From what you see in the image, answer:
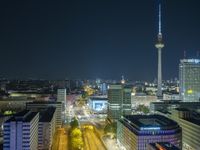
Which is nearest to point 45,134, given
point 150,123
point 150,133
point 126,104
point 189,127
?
point 150,123

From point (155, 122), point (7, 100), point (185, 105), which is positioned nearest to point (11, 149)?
point (155, 122)

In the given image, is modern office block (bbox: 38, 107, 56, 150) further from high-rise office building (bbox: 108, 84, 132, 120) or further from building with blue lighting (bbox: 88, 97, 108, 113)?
building with blue lighting (bbox: 88, 97, 108, 113)

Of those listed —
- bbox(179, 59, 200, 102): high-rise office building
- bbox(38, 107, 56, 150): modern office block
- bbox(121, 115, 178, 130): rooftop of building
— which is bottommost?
bbox(38, 107, 56, 150): modern office block

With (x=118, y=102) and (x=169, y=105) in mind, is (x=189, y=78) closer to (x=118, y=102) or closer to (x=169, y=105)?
(x=169, y=105)

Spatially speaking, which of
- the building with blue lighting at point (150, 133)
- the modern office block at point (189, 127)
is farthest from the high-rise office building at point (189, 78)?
the building with blue lighting at point (150, 133)

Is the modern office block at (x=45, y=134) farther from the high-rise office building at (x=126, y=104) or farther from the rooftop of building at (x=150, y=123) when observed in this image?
the high-rise office building at (x=126, y=104)

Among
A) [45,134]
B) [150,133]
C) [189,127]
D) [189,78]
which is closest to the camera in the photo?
[150,133]

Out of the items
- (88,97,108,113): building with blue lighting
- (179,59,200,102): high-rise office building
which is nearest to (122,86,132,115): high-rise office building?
(88,97,108,113): building with blue lighting
